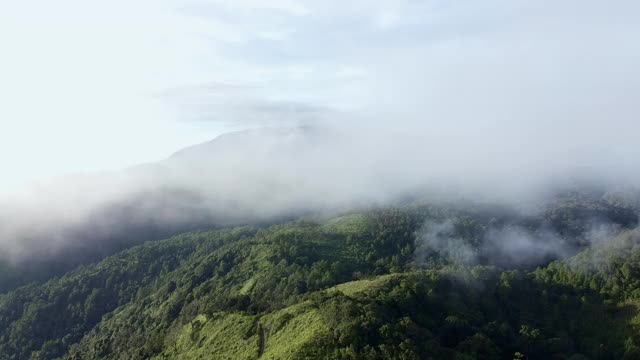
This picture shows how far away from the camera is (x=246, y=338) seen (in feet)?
618

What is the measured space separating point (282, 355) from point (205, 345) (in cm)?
5057

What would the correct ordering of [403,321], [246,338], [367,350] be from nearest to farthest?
1. [367,350]
2. [403,321]
3. [246,338]

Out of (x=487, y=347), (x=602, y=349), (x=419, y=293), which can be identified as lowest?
(x=602, y=349)

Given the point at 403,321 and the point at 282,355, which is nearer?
the point at 282,355

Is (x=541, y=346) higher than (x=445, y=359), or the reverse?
(x=445, y=359)

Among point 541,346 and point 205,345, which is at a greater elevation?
point 205,345

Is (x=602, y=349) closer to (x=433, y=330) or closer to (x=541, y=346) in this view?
(x=541, y=346)

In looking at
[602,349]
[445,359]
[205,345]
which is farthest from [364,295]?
[602,349]

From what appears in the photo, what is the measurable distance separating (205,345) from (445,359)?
8851 cm

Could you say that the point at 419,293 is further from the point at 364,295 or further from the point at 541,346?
the point at 541,346

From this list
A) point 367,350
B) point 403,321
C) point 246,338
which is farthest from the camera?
point 246,338

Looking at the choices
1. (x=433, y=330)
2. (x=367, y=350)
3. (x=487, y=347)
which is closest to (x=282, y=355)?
(x=367, y=350)

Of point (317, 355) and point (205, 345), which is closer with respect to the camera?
point (317, 355)

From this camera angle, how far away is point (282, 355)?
158 meters
